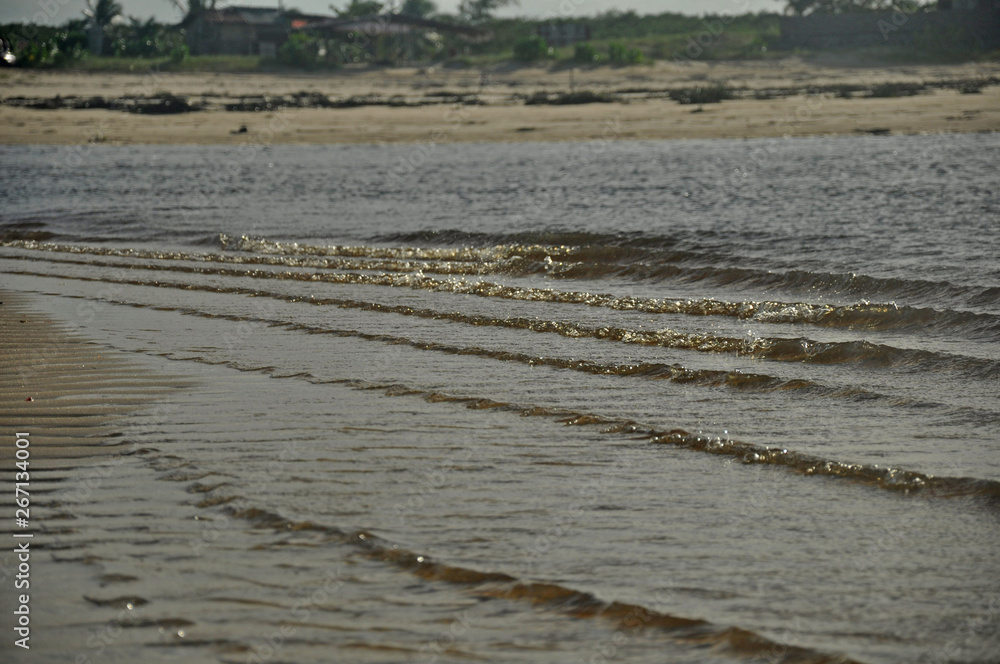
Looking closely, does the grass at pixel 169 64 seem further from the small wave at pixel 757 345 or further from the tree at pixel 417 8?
the tree at pixel 417 8

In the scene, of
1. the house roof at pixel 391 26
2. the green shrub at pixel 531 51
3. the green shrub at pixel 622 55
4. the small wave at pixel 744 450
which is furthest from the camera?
Result: the house roof at pixel 391 26

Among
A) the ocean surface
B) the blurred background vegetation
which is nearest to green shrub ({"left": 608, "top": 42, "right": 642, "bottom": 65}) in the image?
the blurred background vegetation

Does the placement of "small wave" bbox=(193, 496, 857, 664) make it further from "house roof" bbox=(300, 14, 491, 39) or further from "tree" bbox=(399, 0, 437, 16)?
"tree" bbox=(399, 0, 437, 16)

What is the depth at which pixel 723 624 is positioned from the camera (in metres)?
3.14

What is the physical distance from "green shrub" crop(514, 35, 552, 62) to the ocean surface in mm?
36431

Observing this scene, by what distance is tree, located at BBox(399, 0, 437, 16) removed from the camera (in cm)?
10006

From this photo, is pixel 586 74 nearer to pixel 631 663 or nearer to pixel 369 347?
pixel 369 347

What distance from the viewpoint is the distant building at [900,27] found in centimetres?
4639

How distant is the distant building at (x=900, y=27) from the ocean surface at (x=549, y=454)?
3907 cm

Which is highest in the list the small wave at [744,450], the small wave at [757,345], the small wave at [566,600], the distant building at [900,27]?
the distant building at [900,27]

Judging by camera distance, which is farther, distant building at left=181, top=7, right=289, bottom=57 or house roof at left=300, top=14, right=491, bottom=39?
distant building at left=181, top=7, right=289, bottom=57

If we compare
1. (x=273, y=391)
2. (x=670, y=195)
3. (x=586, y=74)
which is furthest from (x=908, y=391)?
(x=586, y=74)

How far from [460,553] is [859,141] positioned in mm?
25297

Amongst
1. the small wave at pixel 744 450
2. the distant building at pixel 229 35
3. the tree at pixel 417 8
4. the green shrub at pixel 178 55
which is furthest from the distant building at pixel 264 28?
the small wave at pixel 744 450
